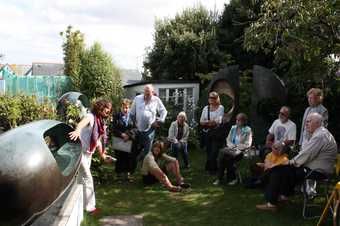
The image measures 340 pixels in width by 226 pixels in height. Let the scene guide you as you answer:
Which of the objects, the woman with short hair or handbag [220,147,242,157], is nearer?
handbag [220,147,242,157]

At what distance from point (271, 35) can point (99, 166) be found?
4.05 metres

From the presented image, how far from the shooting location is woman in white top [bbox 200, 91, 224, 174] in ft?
30.3

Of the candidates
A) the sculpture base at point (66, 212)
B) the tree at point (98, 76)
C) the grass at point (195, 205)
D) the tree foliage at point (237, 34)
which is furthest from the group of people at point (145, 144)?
the tree foliage at point (237, 34)

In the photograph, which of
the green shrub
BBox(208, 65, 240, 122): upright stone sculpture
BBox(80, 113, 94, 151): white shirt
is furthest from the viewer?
the green shrub

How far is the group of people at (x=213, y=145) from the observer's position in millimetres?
6254

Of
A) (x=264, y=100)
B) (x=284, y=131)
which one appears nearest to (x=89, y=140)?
(x=284, y=131)

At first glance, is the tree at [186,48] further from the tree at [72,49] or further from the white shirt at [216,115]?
the white shirt at [216,115]

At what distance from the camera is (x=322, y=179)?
6156 millimetres

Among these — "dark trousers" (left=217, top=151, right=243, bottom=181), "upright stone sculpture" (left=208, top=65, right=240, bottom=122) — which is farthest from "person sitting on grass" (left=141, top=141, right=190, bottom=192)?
"upright stone sculpture" (left=208, top=65, right=240, bottom=122)

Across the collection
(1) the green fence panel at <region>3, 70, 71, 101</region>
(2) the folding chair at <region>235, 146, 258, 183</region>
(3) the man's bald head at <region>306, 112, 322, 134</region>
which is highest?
(1) the green fence panel at <region>3, 70, 71, 101</region>

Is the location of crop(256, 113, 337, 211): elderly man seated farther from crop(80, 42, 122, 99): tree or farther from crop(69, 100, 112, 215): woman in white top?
crop(80, 42, 122, 99): tree

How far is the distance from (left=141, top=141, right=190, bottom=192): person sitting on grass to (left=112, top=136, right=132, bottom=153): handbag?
19.1 inches

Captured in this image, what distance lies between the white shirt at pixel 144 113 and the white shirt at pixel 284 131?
7.21ft

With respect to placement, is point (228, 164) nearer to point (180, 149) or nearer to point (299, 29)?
point (180, 149)
